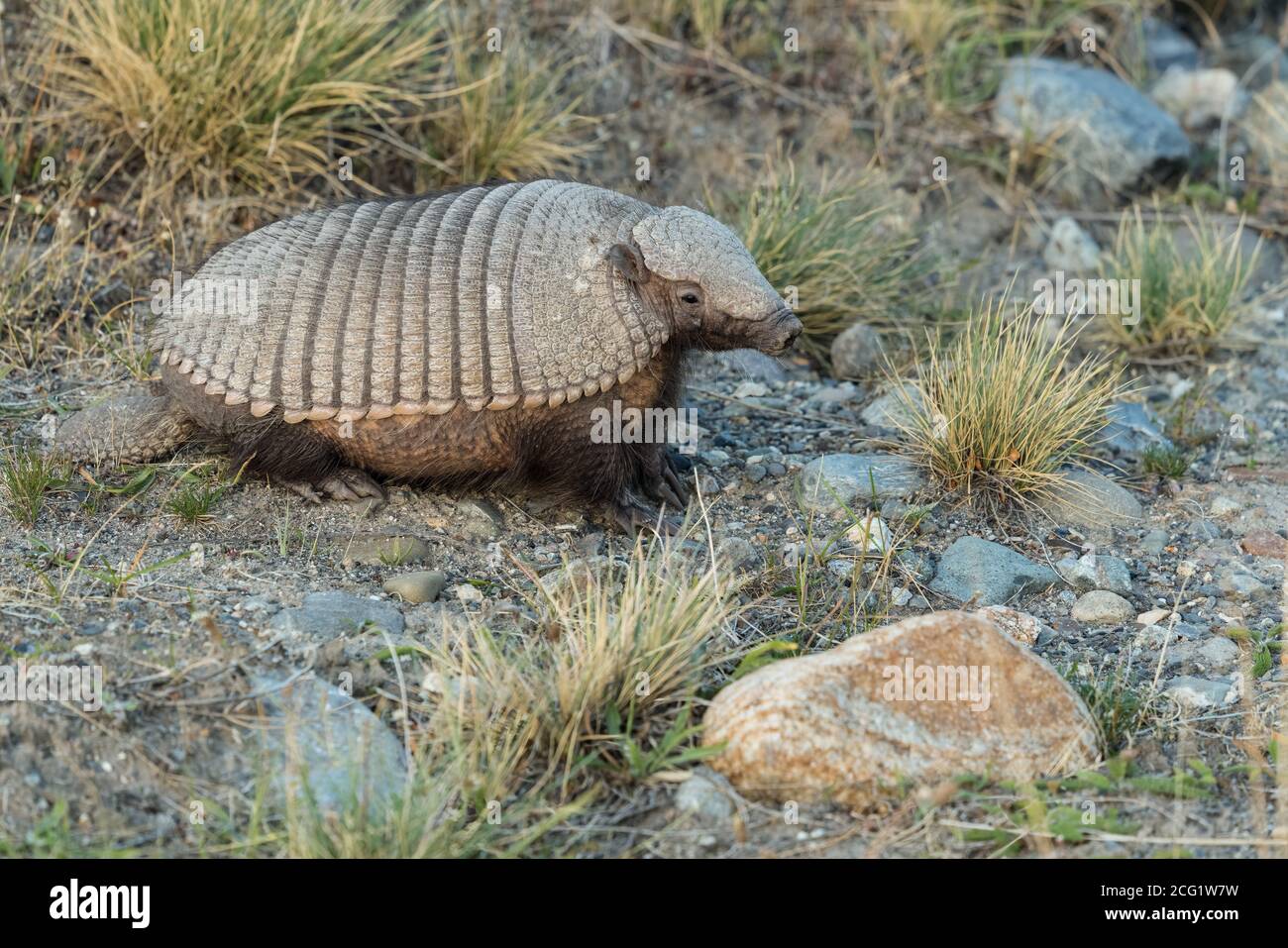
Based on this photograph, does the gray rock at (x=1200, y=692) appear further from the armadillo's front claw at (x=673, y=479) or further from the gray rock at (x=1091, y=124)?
the gray rock at (x=1091, y=124)

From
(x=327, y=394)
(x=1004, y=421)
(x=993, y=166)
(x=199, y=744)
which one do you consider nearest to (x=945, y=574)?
(x=1004, y=421)

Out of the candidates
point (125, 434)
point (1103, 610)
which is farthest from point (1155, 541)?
point (125, 434)

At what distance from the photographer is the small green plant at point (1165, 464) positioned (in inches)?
271

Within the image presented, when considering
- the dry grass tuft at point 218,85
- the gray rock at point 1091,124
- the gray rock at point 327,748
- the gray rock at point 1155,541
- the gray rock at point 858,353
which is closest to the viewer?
the gray rock at point 327,748

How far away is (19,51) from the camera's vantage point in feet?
26.5

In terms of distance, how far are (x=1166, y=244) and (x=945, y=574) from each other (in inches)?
137

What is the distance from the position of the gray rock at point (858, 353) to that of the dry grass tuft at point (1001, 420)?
1.09 metres

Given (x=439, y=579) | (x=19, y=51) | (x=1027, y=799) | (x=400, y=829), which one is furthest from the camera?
(x=19, y=51)

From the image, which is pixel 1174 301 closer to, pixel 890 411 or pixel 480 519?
pixel 890 411

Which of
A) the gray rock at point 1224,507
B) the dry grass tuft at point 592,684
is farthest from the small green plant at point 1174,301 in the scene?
the dry grass tuft at point 592,684

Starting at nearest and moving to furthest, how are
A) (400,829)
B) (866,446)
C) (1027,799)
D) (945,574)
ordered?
(400,829) → (1027,799) → (945,574) → (866,446)

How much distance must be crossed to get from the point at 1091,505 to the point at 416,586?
303 centimetres

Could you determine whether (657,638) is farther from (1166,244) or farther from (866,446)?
(1166,244)

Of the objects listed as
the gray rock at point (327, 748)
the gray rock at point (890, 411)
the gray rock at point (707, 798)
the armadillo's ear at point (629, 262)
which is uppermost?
the armadillo's ear at point (629, 262)
